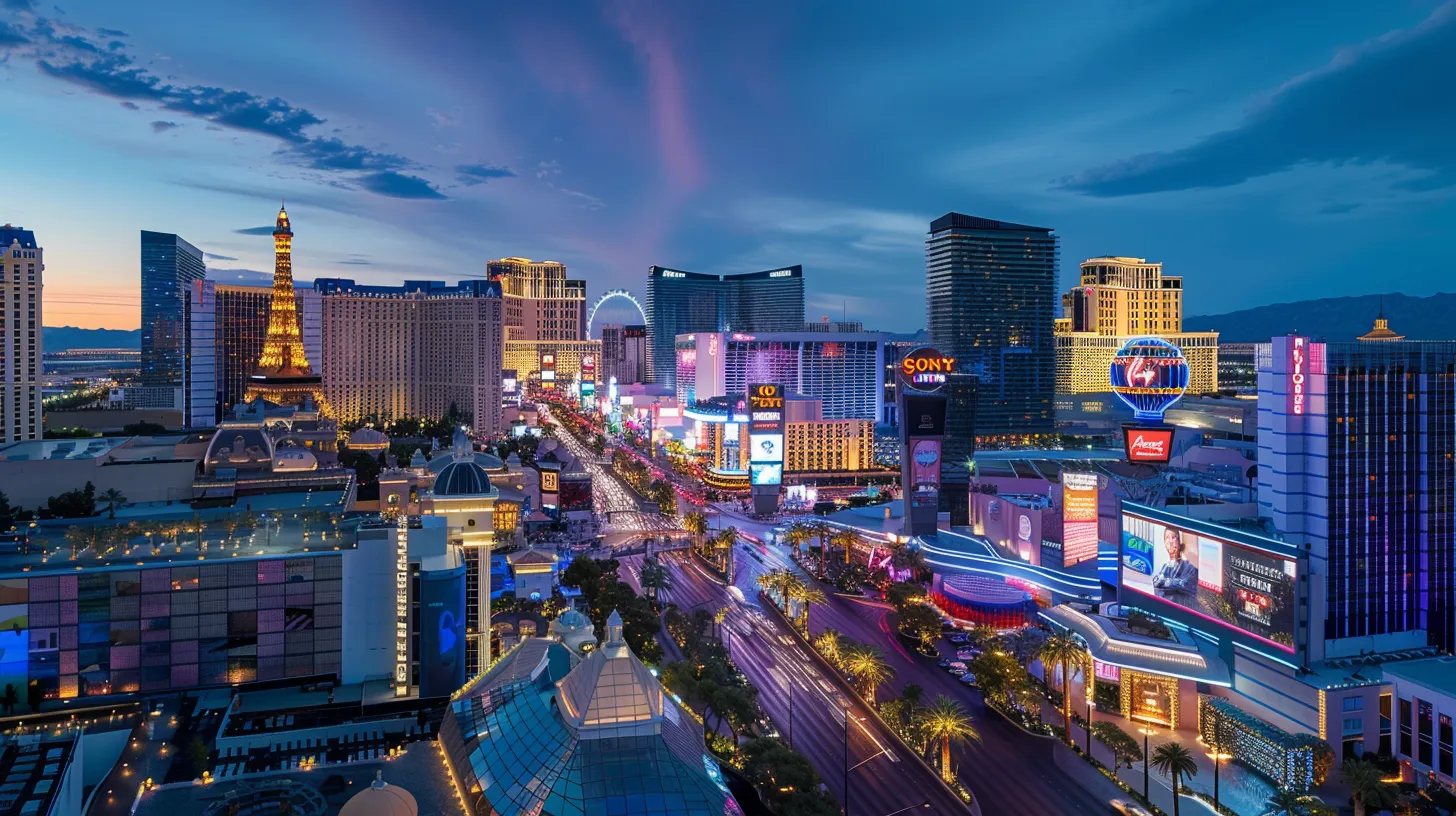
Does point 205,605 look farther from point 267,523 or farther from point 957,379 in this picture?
point 957,379

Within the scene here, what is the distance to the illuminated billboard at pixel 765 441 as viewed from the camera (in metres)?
107

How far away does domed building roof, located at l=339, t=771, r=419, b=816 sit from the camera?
23453 mm

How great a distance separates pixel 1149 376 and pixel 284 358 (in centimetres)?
10724

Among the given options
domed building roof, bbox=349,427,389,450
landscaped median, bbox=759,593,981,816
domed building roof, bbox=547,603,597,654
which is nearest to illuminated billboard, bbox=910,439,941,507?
landscaped median, bbox=759,593,981,816

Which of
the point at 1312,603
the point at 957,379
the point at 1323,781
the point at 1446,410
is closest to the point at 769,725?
the point at 1323,781

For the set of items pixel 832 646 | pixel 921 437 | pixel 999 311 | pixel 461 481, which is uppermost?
pixel 999 311

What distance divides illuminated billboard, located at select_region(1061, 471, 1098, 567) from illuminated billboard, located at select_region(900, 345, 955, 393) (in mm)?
16561

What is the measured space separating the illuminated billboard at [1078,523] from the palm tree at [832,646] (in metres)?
20.6

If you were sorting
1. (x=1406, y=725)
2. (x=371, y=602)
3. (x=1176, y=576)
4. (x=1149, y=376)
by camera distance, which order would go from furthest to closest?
(x=1149, y=376) < (x=1176, y=576) < (x=371, y=602) < (x=1406, y=725)

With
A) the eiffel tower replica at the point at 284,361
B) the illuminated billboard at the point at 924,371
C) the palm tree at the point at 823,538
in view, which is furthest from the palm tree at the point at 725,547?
the eiffel tower replica at the point at 284,361

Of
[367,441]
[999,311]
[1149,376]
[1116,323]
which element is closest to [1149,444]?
[1149,376]

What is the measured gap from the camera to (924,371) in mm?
76812

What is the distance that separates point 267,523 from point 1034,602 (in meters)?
51.6

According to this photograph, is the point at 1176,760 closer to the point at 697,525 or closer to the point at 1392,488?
the point at 1392,488
